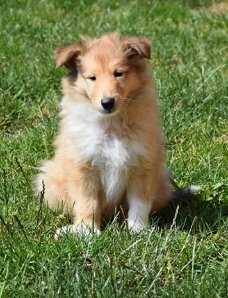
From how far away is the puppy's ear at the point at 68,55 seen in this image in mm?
4852

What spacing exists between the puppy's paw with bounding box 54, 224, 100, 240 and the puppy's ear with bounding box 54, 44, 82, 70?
1.03 metres

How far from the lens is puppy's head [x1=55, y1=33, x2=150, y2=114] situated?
4.60 metres

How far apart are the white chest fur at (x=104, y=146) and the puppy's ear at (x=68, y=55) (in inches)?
10.9

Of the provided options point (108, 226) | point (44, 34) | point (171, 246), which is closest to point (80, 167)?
point (108, 226)

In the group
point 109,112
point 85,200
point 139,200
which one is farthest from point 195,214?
point 109,112

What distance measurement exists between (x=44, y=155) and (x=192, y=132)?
126cm

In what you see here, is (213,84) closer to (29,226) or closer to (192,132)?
(192,132)

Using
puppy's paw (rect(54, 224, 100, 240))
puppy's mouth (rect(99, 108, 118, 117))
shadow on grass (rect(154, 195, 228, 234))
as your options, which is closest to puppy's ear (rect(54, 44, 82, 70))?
puppy's mouth (rect(99, 108, 118, 117))

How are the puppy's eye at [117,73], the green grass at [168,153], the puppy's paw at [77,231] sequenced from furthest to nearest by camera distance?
the puppy's eye at [117,73]
the puppy's paw at [77,231]
the green grass at [168,153]

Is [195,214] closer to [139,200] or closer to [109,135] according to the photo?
[139,200]

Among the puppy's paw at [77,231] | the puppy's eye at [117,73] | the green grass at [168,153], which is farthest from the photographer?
the puppy's eye at [117,73]

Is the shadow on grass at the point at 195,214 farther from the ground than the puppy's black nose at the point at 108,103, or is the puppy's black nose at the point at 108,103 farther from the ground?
the puppy's black nose at the point at 108,103

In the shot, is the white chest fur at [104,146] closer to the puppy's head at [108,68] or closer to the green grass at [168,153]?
the puppy's head at [108,68]

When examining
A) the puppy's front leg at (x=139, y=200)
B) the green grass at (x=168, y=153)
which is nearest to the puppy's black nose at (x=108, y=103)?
the puppy's front leg at (x=139, y=200)
